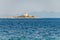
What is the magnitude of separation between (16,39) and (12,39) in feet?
1.52

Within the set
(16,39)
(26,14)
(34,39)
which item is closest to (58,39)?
(34,39)

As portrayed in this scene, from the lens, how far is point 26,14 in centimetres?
17138

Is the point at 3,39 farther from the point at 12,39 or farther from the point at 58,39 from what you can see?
the point at 58,39

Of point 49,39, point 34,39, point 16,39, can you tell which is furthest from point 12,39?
point 49,39

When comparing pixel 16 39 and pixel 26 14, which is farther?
pixel 26 14

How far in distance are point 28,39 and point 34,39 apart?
74 centimetres

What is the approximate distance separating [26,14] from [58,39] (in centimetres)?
14581

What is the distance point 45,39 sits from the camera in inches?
1000

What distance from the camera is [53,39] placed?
86.1 ft

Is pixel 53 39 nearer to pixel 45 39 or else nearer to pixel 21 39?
pixel 45 39

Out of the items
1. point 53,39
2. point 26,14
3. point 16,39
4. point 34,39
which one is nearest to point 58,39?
point 53,39

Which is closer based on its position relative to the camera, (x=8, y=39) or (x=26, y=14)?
(x=8, y=39)

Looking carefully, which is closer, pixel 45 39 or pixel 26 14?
pixel 45 39

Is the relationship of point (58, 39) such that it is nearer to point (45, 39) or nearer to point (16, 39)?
point (45, 39)
